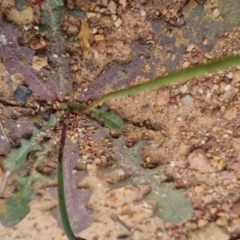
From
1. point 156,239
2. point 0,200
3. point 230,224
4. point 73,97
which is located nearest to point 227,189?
point 230,224

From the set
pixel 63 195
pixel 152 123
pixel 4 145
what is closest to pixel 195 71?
pixel 63 195

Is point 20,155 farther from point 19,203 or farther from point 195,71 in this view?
point 195,71

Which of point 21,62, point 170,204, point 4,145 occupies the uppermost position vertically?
point 21,62

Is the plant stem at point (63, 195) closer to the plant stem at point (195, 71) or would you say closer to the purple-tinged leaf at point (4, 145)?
the purple-tinged leaf at point (4, 145)

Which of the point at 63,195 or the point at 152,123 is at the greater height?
the point at 152,123

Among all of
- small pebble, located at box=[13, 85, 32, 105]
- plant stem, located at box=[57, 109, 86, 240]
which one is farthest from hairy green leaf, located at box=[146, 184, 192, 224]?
small pebble, located at box=[13, 85, 32, 105]

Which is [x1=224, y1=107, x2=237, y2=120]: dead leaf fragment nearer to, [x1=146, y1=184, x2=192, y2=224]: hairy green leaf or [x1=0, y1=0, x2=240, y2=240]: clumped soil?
[x1=0, y1=0, x2=240, y2=240]: clumped soil

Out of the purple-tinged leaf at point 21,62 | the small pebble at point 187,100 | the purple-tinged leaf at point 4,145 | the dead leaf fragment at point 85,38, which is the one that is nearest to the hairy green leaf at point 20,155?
the purple-tinged leaf at point 4,145
